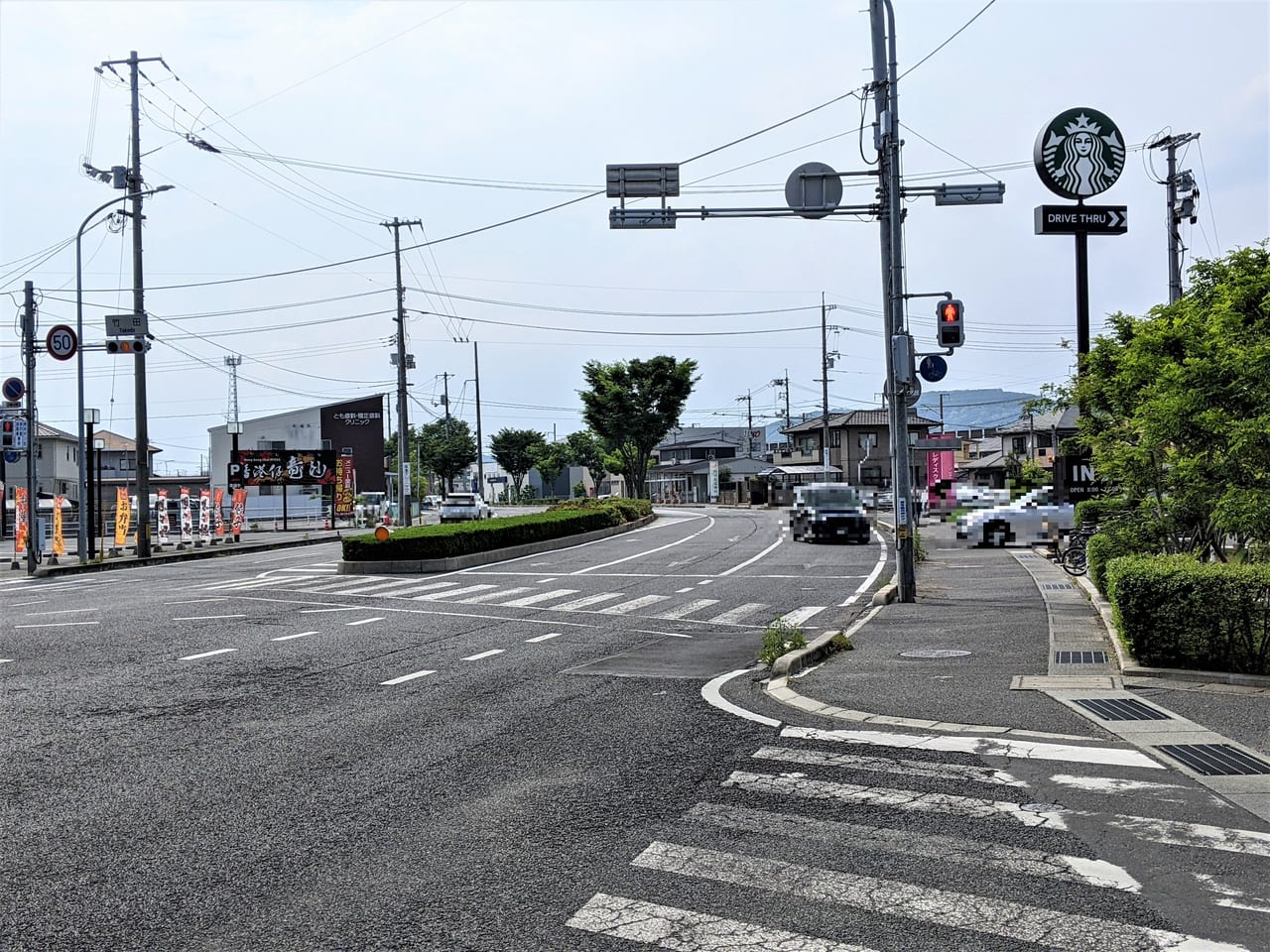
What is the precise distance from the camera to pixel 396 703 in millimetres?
9750

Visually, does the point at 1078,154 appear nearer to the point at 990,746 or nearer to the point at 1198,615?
the point at 1198,615

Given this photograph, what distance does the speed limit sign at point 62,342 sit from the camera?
32.1 metres

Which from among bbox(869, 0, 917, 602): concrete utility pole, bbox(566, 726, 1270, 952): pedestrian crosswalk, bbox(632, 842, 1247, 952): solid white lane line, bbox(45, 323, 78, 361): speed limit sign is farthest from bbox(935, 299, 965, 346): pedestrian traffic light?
bbox(45, 323, 78, 361): speed limit sign

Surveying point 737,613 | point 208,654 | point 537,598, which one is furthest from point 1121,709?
point 537,598

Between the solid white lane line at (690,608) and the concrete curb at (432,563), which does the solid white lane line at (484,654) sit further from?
the concrete curb at (432,563)

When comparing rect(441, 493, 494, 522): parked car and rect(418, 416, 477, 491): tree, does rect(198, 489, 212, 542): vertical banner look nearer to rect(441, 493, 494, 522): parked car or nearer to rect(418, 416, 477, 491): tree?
rect(441, 493, 494, 522): parked car

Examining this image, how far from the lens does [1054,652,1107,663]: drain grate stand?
11.0m

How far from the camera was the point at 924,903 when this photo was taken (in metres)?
4.71

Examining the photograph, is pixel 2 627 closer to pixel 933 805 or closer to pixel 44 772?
pixel 44 772

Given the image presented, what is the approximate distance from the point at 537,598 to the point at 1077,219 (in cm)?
1214

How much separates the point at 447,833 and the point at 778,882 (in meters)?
1.88

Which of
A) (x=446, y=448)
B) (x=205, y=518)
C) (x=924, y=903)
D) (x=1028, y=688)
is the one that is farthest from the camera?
(x=446, y=448)

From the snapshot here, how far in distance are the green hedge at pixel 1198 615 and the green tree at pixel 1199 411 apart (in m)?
1.66

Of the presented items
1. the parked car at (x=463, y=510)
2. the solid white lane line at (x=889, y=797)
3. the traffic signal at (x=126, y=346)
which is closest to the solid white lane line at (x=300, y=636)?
the solid white lane line at (x=889, y=797)
